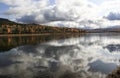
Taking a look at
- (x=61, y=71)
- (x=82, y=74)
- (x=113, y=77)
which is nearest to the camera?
(x=113, y=77)

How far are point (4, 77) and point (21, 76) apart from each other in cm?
238

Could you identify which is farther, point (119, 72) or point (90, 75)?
point (90, 75)

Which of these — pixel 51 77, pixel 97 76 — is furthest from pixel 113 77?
pixel 51 77

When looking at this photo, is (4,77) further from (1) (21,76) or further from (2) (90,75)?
(2) (90,75)

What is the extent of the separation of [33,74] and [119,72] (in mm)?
12434

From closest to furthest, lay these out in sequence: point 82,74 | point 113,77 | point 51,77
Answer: point 113,77 < point 51,77 < point 82,74

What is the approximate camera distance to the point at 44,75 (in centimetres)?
2919

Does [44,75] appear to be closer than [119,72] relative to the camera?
No

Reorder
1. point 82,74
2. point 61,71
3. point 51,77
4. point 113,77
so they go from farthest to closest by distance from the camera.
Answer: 1. point 61,71
2. point 82,74
3. point 51,77
4. point 113,77

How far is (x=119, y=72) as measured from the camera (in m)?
26.2

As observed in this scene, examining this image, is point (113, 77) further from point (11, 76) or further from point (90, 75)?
point (11, 76)

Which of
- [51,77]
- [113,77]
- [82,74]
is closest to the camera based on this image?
[113,77]

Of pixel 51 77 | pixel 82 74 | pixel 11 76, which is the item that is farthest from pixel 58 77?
pixel 11 76

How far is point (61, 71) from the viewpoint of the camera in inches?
1264
